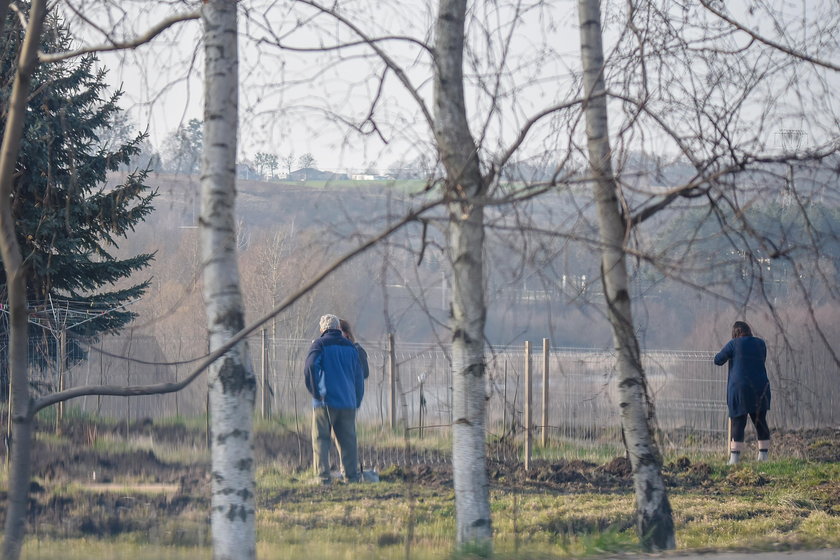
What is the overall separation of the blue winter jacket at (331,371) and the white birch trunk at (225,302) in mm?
4512

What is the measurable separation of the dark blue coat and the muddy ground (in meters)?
0.89

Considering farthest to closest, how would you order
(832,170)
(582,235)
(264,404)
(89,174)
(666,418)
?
(666,418), (264,404), (89,174), (832,170), (582,235)

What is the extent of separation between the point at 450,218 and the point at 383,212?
0.36 m

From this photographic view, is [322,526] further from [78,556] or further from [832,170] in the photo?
[832,170]

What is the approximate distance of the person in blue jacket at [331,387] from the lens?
32.1 feet

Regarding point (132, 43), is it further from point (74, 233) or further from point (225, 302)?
point (74, 233)

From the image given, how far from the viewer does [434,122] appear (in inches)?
238

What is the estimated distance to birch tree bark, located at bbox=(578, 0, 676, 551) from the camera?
21.6ft

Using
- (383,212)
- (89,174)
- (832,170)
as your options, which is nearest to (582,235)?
(383,212)

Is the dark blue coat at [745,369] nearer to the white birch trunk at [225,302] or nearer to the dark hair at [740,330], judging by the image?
the dark hair at [740,330]

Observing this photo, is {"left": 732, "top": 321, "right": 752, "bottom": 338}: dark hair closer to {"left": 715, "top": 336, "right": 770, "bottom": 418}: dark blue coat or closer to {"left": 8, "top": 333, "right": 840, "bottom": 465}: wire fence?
{"left": 715, "top": 336, "right": 770, "bottom": 418}: dark blue coat

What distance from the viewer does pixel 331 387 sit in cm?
980

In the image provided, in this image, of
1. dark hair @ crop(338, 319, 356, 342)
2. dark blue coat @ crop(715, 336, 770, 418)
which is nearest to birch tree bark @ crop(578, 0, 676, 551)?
dark hair @ crop(338, 319, 356, 342)

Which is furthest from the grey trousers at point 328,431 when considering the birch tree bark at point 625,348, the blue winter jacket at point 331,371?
the birch tree bark at point 625,348
